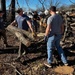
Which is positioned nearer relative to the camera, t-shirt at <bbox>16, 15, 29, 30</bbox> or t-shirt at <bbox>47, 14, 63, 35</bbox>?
t-shirt at <bbox>47, 14, 63, 35</bbox>

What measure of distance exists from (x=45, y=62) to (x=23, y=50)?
1572 mm

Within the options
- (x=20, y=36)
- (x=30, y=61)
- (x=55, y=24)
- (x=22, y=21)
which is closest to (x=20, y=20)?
(x=22, y=21)

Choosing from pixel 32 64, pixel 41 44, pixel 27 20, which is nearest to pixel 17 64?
pixel 32 64

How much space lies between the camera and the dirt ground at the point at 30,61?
7262mm

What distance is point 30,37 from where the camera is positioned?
8484 millimetres

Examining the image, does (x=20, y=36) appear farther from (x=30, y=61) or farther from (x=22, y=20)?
(x=30, y=61)

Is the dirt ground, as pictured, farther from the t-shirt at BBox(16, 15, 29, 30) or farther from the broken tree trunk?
the t-shirt at BBox(16, 15, 29, 30)

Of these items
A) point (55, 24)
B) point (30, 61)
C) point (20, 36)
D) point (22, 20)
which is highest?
point (22, 20)

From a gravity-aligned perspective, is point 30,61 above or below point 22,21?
below

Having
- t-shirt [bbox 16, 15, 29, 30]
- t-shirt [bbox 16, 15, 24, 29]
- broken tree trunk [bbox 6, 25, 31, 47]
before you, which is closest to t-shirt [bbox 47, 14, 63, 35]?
broken tree trunk [bbox 6, 25, 31, 47]

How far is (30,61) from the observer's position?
816 centimetres

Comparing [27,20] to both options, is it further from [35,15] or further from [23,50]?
[35,15]

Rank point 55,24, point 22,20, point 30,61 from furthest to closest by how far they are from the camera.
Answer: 1. point 22,20
2. point 30,61
3. point 55,24

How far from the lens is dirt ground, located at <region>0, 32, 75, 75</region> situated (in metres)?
7.26
